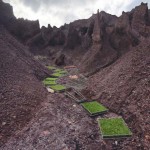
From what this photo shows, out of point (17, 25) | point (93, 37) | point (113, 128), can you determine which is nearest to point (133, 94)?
point (113, 128)

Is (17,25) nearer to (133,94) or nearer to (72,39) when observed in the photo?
(72,39)

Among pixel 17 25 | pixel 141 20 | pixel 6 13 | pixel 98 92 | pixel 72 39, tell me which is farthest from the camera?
pixel 17 25

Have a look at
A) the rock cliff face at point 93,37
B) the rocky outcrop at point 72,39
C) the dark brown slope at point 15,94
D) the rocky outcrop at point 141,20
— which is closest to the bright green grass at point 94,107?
the dark brown slope at point 15,94

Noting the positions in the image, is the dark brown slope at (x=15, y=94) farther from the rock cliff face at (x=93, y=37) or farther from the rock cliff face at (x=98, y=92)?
the rock cliff face at (x=93, y=37)

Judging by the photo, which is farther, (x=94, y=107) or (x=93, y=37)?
(x=93, y=37)

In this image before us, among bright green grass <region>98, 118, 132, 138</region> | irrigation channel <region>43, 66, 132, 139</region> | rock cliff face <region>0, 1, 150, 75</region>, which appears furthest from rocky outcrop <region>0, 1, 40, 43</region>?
bright green grass <region>98, 118, 132, 138</region>

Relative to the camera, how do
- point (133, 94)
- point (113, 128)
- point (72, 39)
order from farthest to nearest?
point (72, 39), point (133, 94), point (113, 128)

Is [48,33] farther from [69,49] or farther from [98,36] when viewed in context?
[98,36]
